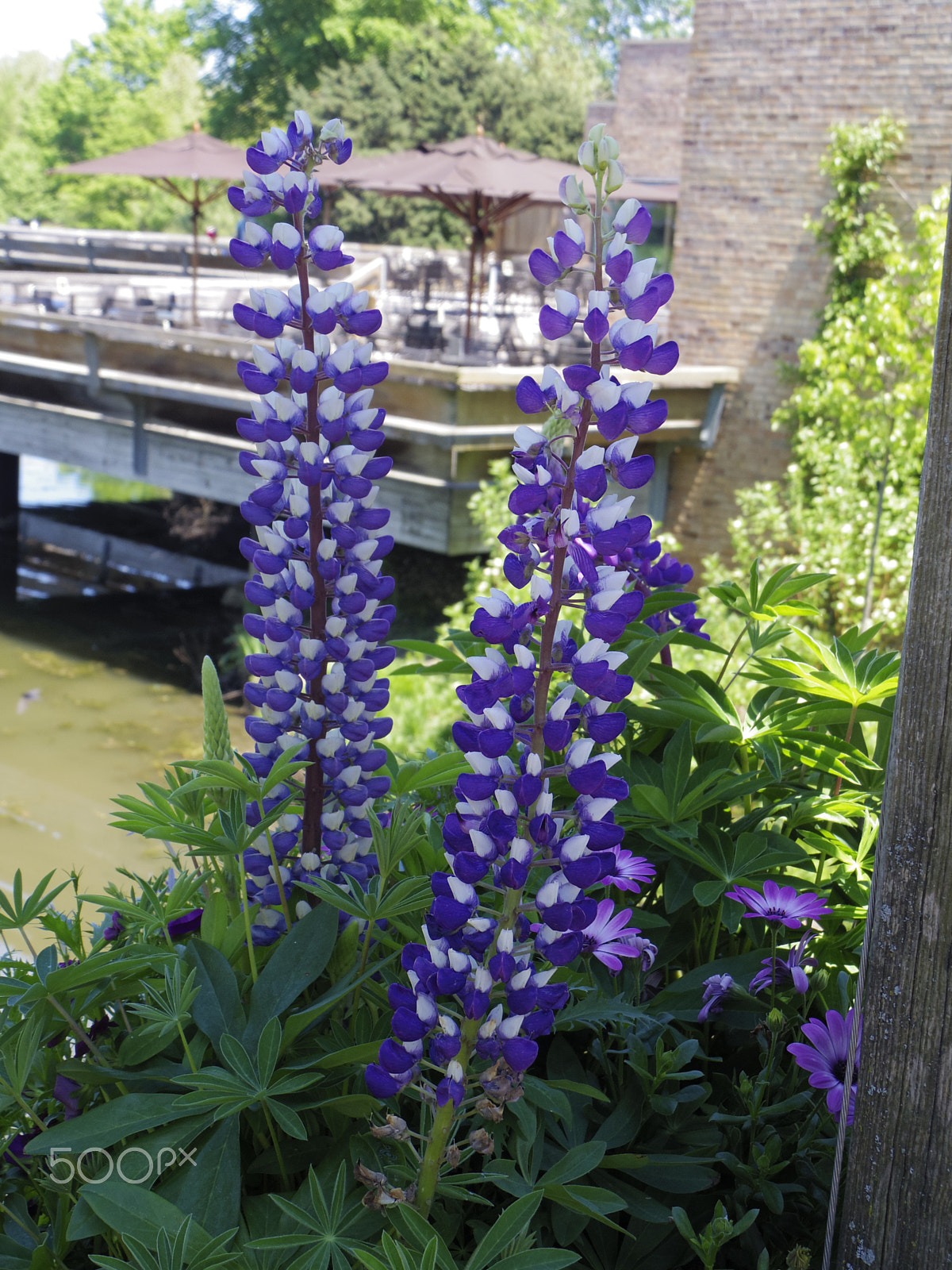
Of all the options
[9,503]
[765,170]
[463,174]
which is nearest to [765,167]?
[765,170]

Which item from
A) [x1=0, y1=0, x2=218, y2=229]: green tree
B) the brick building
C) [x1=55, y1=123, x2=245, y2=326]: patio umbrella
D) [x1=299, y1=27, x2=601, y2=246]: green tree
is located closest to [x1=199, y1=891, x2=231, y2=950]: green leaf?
the brick building

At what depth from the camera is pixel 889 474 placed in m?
9.48

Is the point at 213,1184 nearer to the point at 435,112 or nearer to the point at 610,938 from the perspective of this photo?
the point at 610,938

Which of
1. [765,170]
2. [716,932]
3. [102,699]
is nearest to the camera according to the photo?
[716,932]

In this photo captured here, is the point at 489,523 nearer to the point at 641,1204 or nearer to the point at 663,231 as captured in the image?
the point at 641,1204

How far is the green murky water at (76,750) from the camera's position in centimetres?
848

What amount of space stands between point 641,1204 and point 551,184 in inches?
502

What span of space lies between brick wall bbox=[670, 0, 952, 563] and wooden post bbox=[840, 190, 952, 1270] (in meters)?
10.3

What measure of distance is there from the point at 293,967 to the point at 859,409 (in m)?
9.82

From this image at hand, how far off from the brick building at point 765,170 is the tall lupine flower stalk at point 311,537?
1016cm

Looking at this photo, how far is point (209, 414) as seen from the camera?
11.0 metres

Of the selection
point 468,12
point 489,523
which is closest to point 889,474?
point 489,523

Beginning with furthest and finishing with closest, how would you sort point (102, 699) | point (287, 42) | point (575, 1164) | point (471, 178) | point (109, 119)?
1. point (109, 119)
2. point (287, 42)
3. point (471, 178)
4. point (102, 699)
5. point (575, 1164)

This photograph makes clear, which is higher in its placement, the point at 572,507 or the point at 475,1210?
the point at 572,507
